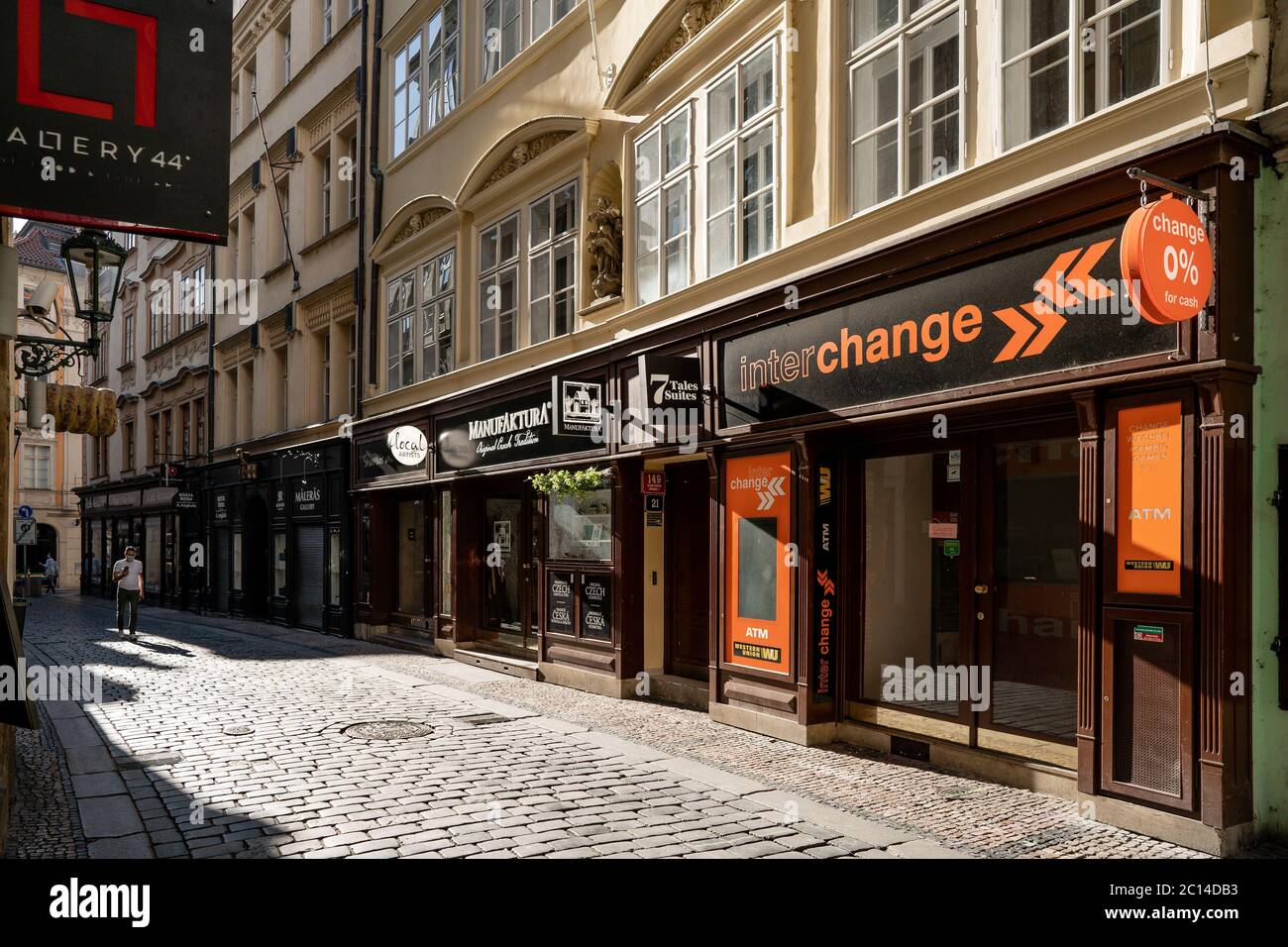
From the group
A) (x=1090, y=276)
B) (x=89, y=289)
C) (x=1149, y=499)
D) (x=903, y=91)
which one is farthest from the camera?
(x=89, y=289)

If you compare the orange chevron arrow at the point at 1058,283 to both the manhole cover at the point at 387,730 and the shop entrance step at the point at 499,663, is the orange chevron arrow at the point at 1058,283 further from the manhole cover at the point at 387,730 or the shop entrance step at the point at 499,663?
the shop entrance step at the point at 499,663

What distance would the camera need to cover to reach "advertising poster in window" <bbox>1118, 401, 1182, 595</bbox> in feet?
21.6

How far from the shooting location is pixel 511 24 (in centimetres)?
1581

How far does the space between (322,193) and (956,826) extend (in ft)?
68.2

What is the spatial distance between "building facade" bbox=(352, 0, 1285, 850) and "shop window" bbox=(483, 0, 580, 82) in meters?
0.07

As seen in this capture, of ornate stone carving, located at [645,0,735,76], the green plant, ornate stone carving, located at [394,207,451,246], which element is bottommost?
the green plant

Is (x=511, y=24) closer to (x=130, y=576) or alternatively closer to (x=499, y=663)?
(x=499, y=663)

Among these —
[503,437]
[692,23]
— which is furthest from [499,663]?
[692,23]

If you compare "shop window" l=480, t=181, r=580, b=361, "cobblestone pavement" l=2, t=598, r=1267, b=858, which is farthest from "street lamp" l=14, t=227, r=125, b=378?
"shop window" l=480, t=181, r=580, b=361

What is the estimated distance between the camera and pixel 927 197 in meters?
8.62

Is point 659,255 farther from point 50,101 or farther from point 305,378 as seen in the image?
point 305,378

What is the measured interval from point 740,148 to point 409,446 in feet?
30.0

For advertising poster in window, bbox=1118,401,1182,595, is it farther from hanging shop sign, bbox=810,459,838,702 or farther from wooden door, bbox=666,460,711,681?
wooden door, bbox=666,460,711,681

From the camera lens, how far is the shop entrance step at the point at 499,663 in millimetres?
14906
